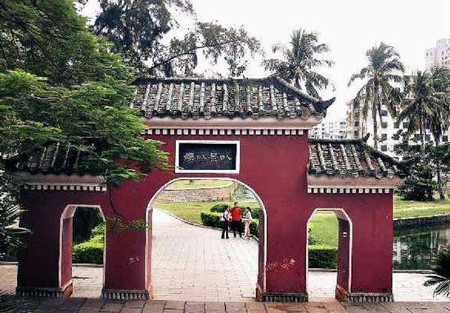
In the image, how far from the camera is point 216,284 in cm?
1242

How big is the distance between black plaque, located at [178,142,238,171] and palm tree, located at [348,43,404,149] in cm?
2634

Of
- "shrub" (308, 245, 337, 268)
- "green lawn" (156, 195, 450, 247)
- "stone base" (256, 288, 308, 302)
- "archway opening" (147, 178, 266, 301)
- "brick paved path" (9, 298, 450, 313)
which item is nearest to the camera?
"brick paved path" (9, 298, 450, 313)

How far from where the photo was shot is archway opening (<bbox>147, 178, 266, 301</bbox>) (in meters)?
10.9

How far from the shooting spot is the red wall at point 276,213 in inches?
386

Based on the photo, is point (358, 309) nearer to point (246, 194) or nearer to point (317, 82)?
point (317, 82)

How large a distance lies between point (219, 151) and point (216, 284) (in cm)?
422

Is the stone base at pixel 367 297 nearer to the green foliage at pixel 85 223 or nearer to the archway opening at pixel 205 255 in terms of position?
the archway opening at pixel 205 255

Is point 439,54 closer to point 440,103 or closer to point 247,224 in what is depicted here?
point 440,103

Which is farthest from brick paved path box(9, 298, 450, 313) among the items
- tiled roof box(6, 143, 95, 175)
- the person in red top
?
the person in red top

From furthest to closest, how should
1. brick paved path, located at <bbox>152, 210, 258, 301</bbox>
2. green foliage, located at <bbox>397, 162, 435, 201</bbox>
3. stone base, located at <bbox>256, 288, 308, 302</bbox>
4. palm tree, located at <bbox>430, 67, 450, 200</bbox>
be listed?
green foliage, located at <bbox>397, 162, 435, 201</bbox>
palm tree, located at <bbox>430, 67, 450, 200</bbox>
brick paved path, located at <bbox>152, 210, 258, 301</bbox>
stone base, located at <bbox>256, 288, 308, 302</bbox>

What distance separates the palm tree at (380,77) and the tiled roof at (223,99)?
25.2 m

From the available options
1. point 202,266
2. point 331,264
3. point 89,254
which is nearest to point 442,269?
point 331,264

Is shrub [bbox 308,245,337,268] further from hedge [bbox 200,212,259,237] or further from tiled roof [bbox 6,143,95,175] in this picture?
hedge [bbox 200,212,259,237]

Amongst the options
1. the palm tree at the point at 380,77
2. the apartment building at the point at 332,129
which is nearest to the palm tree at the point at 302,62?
the palm tree at the point at 380,77
